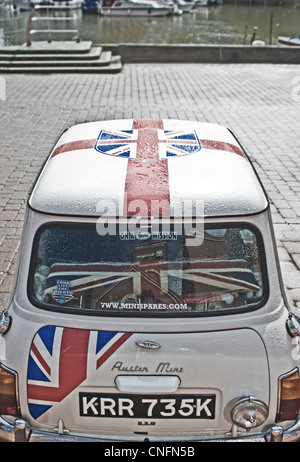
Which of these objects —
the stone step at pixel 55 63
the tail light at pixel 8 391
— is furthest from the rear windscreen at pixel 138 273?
the stone step at pixel 55 63

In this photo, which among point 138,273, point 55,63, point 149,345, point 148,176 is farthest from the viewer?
point 55,63

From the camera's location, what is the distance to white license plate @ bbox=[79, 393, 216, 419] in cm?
Result: 262

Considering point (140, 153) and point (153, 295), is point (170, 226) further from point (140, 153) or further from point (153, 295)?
point (140, 153)

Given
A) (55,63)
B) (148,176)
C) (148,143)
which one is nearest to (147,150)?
(148,143)

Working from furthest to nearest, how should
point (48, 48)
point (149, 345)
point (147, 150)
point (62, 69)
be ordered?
point (48, 48) < point (62, 69) < point (147, 150) < point (149, 345)

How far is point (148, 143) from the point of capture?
3.45 meters

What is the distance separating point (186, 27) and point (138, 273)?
47.3m

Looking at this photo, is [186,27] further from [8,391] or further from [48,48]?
[8,391]

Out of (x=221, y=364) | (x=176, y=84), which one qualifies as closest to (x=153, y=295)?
(x=221, y=364)

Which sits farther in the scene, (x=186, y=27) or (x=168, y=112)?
(x=186, y=27)

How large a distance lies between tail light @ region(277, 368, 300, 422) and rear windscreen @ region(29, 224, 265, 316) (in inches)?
16.6

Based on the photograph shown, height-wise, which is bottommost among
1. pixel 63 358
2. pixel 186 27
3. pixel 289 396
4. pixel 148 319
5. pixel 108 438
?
pixel 108 438
